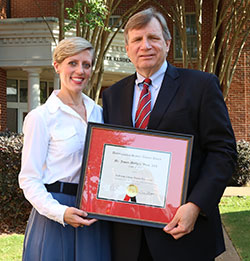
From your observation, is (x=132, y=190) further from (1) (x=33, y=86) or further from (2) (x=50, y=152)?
(1) (x=33, y=86)

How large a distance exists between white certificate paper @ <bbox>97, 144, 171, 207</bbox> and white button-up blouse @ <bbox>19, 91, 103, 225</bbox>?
0.30m

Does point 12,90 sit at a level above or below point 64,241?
above

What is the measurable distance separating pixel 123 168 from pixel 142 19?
Answer: 3.24 feet

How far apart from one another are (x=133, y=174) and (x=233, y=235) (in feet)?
15.0

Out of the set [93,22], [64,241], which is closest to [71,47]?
[64,241]

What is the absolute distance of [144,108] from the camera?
2.64 m

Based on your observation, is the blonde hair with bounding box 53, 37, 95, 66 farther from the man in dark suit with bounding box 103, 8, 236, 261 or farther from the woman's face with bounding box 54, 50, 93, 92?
the man in dark suit with bounding box 103, 8, 236, 261

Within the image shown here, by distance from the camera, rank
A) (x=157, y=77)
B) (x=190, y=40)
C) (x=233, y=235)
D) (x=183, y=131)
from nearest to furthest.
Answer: (x=183, y=131) → (x=157, y=77) → (x=233, y=235) → (x=190, y=40)

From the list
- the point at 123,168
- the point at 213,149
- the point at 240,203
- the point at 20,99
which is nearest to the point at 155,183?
the point at 123,168

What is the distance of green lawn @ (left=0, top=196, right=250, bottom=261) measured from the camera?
557 cm

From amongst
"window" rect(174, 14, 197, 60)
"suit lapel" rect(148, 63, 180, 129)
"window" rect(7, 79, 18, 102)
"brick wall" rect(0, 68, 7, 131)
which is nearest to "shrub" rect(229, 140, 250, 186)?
"window" rect(174, 14, 197, 60)

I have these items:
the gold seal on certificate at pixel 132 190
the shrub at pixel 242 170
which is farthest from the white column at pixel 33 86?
the gold seal on certificate at pixel 132 190

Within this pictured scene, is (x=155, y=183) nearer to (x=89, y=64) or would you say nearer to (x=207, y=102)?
(x=207, y=102)

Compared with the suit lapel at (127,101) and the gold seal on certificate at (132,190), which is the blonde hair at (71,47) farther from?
the gold seal on certificate at (132,190)
